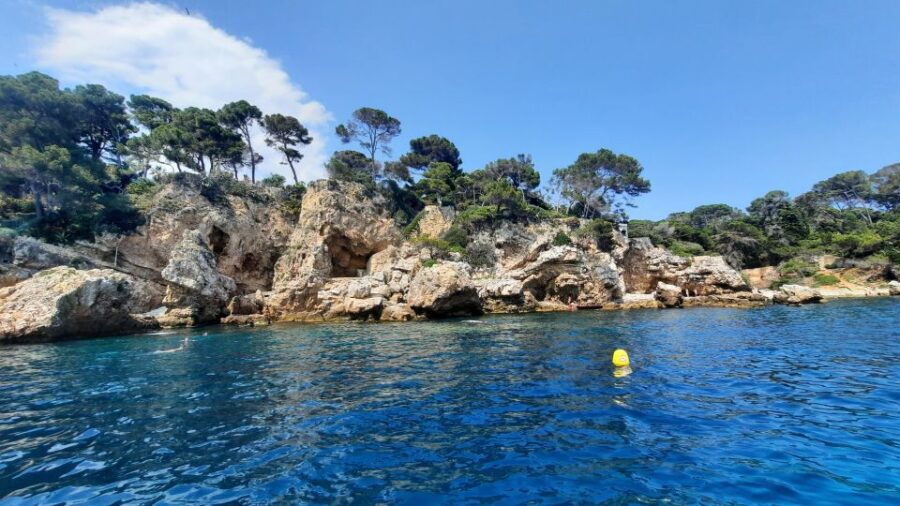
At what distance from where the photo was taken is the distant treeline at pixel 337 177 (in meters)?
30.2

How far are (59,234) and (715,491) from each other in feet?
128

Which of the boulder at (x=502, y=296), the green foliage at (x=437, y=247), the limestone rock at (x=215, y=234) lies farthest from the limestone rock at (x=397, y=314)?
the limestone rock at (x=215, y=234)

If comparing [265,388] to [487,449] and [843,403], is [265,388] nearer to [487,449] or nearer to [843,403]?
[487,449]

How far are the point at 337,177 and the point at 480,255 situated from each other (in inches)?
685

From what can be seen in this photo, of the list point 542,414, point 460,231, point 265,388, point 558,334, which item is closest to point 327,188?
point 460,231

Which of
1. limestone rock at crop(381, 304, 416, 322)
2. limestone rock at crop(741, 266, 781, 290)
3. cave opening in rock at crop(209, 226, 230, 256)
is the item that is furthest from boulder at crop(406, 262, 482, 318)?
limestone rock at crop(741, 266, 781, 290)

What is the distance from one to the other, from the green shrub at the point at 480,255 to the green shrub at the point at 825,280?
3392cm

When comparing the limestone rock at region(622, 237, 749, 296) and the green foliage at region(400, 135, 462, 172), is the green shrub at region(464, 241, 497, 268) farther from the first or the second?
the green foliage at region(400, 135, 462, 172)

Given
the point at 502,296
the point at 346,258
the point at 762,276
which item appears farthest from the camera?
the point at 762,276

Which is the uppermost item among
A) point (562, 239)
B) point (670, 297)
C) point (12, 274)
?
point (562, 239)

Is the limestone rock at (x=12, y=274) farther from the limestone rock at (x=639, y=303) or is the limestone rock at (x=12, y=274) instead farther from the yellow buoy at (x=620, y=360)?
the limestone rock at (x=639, y=303)

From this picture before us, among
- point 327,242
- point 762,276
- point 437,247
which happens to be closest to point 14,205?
point 327,242

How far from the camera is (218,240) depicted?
123ft

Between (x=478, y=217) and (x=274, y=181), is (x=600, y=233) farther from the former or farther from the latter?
(x=274, y=181)
